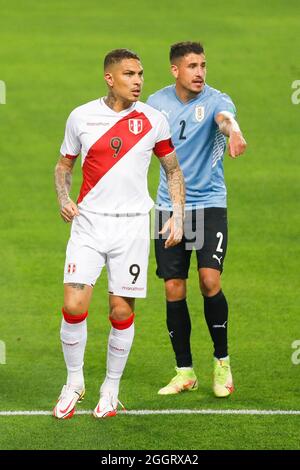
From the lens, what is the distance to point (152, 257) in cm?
1792

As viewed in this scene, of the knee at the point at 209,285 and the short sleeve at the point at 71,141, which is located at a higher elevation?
the short sleeve at the point at 71,141

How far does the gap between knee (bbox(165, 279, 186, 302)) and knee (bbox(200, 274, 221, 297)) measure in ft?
0.69

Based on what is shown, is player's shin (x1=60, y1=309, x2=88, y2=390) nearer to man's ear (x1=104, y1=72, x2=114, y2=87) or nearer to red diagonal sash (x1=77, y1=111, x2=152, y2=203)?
red diagonal sash (x1=77, y1=111, x2=152, y2=203)

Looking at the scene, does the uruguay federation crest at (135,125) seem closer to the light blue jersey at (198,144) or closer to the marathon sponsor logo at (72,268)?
the light blue jersey at (198,144)

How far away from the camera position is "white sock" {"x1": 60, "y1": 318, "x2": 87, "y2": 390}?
38.8 ft

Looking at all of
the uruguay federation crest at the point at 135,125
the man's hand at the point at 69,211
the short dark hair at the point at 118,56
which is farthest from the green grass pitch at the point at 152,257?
the short dark hair at the point at 118,56

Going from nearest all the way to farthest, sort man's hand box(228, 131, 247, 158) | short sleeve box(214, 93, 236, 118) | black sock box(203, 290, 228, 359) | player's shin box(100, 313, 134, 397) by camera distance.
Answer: man's hand box(228, 131, 247, 158) < player's shin box(100, 313, 134, 397) < short sleeve box(214, 93, 236, 118) < black sock box(203, 290, 228, 359)

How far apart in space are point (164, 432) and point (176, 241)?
1481mm

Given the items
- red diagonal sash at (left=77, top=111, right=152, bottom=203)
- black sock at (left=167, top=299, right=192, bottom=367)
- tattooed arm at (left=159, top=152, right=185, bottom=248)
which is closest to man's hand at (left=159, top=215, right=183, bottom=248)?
tattooed arm at (left=159, top=152, right=185, bottom=248)

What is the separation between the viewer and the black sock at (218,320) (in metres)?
12.6

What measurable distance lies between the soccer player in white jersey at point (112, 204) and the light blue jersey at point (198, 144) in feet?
2.12

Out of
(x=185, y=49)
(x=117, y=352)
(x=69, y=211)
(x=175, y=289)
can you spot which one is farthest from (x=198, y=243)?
(x=185, y=49)

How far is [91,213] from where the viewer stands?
11.8 meters

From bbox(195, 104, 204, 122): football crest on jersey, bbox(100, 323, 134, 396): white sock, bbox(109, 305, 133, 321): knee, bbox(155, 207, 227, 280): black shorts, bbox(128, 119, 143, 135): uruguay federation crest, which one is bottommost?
bbox(100, 323, 134, 396): white sock
